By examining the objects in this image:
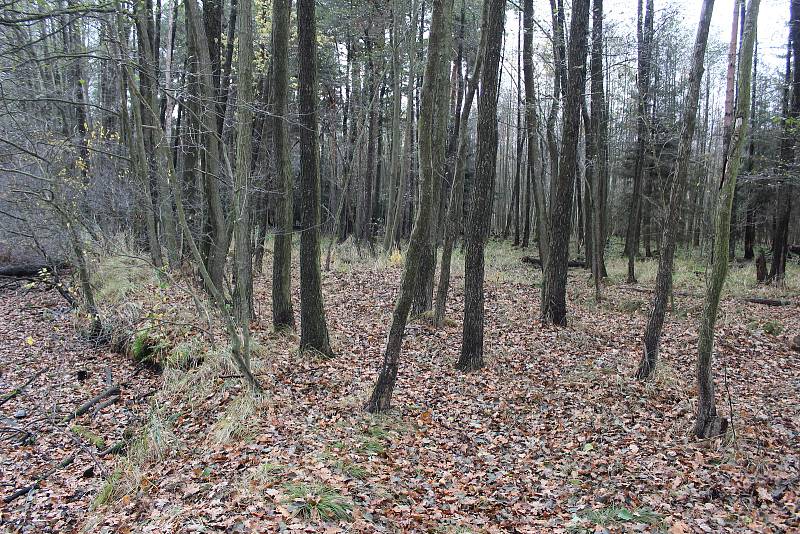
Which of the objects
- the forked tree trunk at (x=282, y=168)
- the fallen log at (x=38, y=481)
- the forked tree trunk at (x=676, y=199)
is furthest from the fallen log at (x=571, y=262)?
the fallen log at (x=38, y=481)

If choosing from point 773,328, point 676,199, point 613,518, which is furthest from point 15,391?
point 773,328

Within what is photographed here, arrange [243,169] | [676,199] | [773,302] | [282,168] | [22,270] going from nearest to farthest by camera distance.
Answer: [676,199] < [243,169] < [282,168] < [773,302] < [22,270]

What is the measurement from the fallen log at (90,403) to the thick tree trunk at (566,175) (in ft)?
25.8

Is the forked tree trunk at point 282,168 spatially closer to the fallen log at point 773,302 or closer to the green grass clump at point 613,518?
the green grass clump at point 613,518

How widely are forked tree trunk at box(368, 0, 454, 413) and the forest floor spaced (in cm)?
41

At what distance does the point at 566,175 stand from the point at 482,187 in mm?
3175

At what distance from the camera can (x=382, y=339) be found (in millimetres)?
9531

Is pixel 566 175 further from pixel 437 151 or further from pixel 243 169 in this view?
pixel 243 169

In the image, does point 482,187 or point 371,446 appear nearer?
point 371,446

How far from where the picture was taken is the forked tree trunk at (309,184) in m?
7.52

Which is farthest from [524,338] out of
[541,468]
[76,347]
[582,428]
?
[76,347]

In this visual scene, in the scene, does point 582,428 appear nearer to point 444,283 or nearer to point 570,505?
point 570,505

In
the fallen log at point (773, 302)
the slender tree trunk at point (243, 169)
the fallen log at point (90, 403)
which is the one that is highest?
the slender tree trunk at point (243, 169)

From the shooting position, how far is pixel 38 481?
18.3 ft
